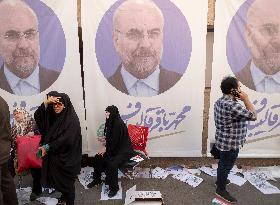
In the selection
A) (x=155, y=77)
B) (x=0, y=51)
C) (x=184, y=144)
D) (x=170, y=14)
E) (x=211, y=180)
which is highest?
(x=170, y=14)

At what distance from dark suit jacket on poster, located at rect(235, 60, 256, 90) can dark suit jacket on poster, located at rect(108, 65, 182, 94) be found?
0.93 m

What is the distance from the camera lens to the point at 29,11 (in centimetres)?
570

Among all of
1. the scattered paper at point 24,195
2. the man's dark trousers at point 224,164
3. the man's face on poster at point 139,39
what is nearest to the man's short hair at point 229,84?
the man's dark trousers at point 224,164

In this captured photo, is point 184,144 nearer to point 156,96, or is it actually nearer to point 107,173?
point 156,96

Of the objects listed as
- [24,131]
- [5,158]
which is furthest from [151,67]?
[5,158]

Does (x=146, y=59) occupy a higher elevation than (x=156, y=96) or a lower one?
higher

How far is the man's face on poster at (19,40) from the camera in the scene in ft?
18.6

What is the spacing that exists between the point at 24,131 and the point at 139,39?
7.12 feet

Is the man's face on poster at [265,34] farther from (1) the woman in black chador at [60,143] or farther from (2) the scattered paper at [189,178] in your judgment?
(1) the woman in black chador at [60,143]

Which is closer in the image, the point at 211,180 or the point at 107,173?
the point at 107,173

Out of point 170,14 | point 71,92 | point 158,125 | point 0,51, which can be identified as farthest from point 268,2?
point 0,51

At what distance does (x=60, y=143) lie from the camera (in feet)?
15.5

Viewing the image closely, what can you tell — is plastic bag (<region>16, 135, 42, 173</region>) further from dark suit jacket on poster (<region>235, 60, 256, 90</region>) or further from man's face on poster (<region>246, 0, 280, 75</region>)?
man's face on poster (<region>246, 0, 280, 75</region>)

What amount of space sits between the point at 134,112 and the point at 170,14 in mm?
1606
